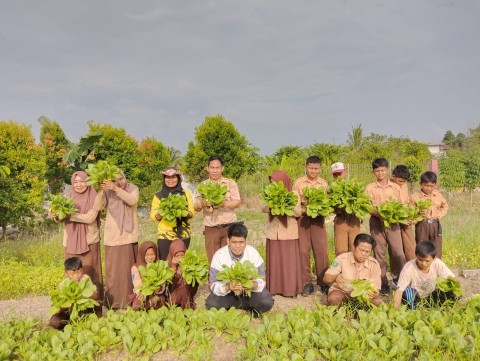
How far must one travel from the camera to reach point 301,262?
5.28 metres

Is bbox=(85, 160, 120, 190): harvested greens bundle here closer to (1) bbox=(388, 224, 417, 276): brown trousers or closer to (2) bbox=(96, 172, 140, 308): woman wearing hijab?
(2) bbox=(96, 172, 140, 308): woman wearing hijab

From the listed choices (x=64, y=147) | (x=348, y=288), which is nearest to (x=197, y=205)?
(x=348, y=288)

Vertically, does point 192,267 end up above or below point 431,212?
below

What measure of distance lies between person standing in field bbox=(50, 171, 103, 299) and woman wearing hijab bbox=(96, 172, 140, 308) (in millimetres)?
180

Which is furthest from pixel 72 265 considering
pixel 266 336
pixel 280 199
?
pixel 280 199

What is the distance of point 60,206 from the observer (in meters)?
4.44

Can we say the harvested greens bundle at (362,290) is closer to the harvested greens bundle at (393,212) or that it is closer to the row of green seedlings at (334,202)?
the row of green seedlings at (334,202)

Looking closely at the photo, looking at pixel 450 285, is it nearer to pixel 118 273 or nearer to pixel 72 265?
pixel 118 273

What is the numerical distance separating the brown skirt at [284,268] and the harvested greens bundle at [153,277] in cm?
160

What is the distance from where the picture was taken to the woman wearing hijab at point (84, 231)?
4699 millimetres

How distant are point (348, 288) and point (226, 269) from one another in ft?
4.92

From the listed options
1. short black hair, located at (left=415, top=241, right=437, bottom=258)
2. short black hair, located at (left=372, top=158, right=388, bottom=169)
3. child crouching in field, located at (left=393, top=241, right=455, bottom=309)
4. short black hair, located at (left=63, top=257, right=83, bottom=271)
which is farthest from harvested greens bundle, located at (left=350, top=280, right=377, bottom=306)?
short black hair, located at (left=63, top=257, right=83, bottom=271)

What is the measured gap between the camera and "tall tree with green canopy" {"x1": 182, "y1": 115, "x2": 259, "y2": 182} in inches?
658

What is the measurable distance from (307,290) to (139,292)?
232 cm
